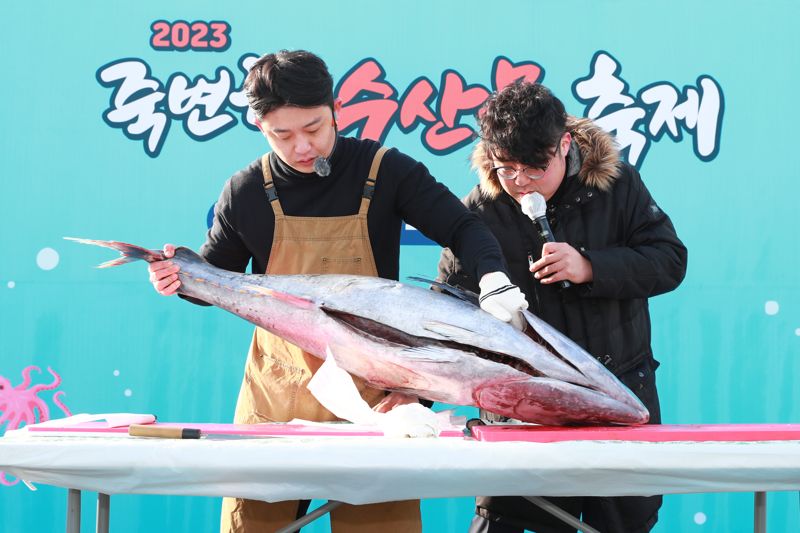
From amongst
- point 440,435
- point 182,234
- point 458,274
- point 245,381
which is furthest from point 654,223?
point 182,234

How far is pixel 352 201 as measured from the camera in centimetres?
203

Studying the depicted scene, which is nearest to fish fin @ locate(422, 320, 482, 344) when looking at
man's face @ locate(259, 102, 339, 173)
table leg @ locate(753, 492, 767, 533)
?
man's face @ locate(259, 102, 339, 173)

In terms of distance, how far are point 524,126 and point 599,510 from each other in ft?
3.19

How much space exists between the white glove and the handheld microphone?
258 millimetres

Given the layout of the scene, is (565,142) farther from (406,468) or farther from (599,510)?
(406,468)

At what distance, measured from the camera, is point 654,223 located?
87.5 inches

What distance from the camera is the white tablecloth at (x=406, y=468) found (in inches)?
60.6

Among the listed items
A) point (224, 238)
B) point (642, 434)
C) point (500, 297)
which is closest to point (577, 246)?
point (500, 297)

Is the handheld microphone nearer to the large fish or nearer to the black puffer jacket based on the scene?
the black puffer jacket

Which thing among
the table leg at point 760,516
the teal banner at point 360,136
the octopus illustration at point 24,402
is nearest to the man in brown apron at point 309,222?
the table leg at point 760,516

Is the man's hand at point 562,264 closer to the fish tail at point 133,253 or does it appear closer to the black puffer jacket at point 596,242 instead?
the black puffer jacket at point 596,242

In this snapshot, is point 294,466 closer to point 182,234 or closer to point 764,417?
point 182,234

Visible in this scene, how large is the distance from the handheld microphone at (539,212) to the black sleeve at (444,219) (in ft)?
0.50

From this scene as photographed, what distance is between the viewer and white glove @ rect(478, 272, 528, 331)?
6.01 feet
